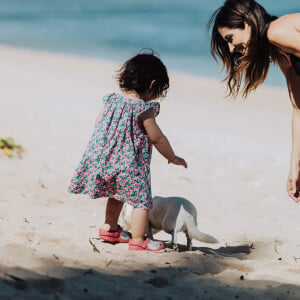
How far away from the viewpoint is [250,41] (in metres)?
3.13

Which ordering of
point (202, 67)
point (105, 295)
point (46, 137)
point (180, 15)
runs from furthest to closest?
point (180, 15)
point (202, 67)
point (46, 137)
point (105, 295)

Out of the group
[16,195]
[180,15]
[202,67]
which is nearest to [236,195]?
[16,195]

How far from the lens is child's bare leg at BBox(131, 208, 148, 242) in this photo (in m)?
3.52

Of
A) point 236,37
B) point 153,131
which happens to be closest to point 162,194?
point 153,131

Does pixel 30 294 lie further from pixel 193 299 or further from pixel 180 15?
pixel 180 15

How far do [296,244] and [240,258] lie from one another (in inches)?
22.8

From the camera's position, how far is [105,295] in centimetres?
254

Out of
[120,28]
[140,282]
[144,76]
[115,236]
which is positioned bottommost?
[140,282]

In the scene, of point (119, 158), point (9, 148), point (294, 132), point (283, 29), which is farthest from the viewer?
point (9, 148)

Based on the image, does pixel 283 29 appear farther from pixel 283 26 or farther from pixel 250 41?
pixel 250 41

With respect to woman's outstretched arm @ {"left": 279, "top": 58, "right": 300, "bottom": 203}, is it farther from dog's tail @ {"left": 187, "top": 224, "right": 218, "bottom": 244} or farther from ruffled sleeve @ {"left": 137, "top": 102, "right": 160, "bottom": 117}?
ruffled sleeve @ {"left": 137, "top": 102, "right": 160, "bottom": 117}

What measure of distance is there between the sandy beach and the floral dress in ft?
1.16

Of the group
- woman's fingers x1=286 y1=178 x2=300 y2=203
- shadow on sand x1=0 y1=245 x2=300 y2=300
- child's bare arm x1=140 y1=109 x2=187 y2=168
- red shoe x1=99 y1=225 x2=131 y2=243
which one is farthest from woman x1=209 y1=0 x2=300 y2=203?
red shoe x1=99 y1=225 x2=131 y2=243

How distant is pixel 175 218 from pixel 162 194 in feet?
A: 5.12
